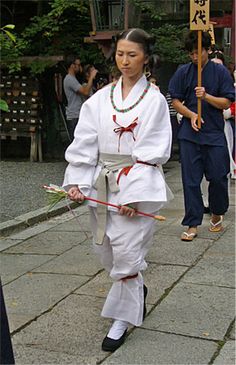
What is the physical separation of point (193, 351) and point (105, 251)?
0.74 metres

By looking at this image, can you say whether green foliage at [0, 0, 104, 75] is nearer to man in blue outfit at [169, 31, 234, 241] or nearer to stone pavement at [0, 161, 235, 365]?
man in blue outfit at [169, 31, 234, 241]

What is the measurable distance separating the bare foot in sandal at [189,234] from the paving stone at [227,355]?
6.78 ft

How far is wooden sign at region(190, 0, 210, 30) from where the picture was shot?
5.07 metres

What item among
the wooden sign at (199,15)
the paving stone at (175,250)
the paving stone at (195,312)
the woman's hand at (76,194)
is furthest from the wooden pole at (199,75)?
the woman's hand at (76,194)

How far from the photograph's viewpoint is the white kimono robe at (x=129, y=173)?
3.02 meters

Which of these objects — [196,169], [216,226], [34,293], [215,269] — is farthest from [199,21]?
[34,293]

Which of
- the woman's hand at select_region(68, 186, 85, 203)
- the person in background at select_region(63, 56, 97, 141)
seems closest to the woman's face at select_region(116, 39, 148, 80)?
the woman's hand at select_region(68, 186, 85, 203)

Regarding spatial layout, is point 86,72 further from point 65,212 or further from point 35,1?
point 65,212

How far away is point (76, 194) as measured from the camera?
10.2 ft

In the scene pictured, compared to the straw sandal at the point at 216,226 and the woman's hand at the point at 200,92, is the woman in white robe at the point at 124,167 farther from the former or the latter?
the straw sandal at the point at 216,226

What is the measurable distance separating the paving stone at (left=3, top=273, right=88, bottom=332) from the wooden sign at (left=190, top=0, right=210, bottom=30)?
8.35 feet

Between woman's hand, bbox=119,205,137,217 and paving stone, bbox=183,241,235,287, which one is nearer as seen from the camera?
woman's hand, bbox=119,205,137,217

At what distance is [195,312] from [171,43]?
621 centimetres

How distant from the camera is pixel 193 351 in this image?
3.03 metres
